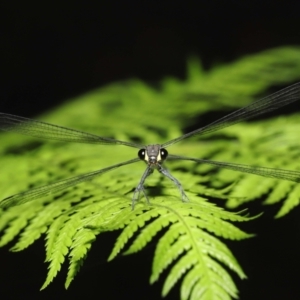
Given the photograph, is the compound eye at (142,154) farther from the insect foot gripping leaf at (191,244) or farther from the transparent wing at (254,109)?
the insect foot gripping leaf at (191,244)

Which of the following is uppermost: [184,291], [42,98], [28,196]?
[42,98]

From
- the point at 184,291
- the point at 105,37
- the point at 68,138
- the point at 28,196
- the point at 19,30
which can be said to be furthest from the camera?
the point at 105,37

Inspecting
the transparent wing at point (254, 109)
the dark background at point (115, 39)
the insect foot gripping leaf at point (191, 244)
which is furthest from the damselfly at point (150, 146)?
the dark background at point (115, 39)

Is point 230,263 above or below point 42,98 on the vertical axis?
below

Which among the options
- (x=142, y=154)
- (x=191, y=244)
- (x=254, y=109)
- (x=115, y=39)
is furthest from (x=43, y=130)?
(x=115, y=39)

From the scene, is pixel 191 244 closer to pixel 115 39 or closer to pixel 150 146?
pixel 150 146

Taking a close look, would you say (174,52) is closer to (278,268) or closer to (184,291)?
(278,268)

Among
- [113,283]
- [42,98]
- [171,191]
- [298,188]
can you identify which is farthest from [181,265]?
[42,98]
